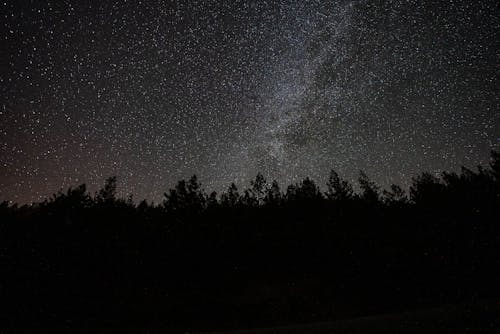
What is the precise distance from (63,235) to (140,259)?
7.85 meters

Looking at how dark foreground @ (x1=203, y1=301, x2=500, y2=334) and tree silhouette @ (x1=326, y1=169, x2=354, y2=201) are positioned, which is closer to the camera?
dark foreground @ (x1=203, y1=301, x2=500, y2=334)

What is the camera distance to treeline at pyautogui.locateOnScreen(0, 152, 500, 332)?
16516 millimetres

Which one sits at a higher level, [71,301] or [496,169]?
[496,169]

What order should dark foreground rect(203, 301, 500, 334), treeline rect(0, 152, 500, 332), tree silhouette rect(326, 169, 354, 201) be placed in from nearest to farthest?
dark foreground rect(203, 301, 500, 334), treeline rect(0, 152, 500, 332), tree silhouette rect(326, 169, 354, 201)

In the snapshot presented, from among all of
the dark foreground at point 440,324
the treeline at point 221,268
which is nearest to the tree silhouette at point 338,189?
the treeline at point 221,268

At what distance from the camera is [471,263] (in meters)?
21.8

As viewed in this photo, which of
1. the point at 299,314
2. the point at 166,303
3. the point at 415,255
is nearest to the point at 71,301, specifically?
the point at 166,303

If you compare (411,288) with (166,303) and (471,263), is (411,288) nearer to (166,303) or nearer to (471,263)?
(471,263)

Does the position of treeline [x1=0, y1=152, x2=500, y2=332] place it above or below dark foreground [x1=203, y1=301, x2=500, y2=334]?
above

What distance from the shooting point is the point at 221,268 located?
83.5ft

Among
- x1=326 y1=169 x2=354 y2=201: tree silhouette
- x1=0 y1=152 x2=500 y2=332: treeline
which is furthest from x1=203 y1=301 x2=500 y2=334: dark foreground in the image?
x1=326 y1=169 x2=354 y2=201: tree silhouette

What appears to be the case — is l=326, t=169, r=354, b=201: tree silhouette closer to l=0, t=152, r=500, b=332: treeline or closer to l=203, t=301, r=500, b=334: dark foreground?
l=0, t=152, r=500, b=332: treeline

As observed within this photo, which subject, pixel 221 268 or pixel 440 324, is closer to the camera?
pixel 440 324

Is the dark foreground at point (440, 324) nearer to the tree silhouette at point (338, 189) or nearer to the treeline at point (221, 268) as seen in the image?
the treeline at point (221, 268)
